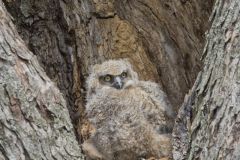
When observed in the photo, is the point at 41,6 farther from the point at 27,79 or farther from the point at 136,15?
the point at 27,79

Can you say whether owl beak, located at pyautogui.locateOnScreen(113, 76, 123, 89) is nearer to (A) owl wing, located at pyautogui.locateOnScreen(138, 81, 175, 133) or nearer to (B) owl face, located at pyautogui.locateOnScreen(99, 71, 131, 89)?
(B) owl face, located at pyautogui.locateOnScreen(99, 71, 131, 89)

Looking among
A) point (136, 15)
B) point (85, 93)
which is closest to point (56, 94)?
point (85, 93)

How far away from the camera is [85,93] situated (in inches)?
175

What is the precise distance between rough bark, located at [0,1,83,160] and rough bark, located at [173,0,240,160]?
0.73m

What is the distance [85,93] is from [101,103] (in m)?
0.38

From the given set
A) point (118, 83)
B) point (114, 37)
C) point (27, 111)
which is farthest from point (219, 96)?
point (114, 37)

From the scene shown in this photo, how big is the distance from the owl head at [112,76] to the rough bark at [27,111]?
3.63 ft

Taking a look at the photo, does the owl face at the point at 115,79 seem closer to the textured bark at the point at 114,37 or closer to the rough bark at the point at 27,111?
the textured bark at the point at 114,37

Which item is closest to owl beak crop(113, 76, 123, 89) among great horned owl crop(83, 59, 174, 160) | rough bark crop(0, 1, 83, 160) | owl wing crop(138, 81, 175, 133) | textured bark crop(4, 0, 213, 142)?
great horned owl crop(83, 59, 174, 160)

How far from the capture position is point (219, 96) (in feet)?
9.38

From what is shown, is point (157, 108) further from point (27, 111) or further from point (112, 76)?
point (27, 111)

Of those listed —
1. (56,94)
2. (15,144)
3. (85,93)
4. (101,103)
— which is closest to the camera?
(15,144)

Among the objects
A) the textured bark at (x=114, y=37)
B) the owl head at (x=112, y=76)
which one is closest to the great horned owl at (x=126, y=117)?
the owl head at (x=112, y=76)

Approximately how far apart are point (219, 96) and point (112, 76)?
152 centimetres
